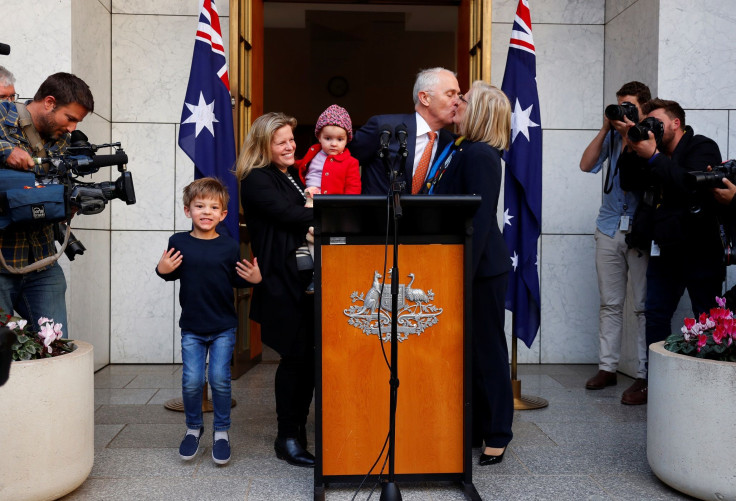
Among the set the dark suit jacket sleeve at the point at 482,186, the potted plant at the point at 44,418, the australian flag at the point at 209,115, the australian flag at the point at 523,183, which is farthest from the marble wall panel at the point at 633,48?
the potted plant at the point at 44,418

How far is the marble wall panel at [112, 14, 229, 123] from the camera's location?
630 centimetres

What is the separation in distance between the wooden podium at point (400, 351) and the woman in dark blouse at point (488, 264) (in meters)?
0.42

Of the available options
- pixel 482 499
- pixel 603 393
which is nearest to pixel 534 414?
pixel 603 393

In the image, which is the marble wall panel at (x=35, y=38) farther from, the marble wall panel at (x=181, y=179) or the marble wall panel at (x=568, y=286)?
the marble wall panel at (x=568, y=286)

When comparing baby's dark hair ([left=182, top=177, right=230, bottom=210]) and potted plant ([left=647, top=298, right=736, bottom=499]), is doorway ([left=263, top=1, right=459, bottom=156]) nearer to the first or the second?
baby's dark hair ([left=182, top=177, right=230, bottom=210])

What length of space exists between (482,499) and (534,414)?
5.57 ft

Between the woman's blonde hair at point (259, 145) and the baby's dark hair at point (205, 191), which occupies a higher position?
the woman's blonde hair at point (259, 145)

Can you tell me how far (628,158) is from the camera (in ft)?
16.8

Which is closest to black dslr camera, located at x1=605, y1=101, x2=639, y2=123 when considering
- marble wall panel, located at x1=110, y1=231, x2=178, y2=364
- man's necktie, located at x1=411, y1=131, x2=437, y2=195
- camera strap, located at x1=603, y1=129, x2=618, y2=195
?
camera strap, located at x1=603, y1=129, x2=618, y2=195

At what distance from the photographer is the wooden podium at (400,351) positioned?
322cm

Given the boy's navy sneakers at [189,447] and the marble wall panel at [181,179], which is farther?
the marble wall panel at [181,179]

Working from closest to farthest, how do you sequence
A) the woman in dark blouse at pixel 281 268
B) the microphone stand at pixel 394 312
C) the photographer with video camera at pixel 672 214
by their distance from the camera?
1. the microphone stand at pixel 394 312
2. the woman in dark blouse at pixel 281 268
3. the photographer with video camera at pixel 672 214

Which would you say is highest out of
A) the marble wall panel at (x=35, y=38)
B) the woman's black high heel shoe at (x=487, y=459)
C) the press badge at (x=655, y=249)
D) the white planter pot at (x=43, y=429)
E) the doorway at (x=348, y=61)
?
the doorway at (x=348, y=61)

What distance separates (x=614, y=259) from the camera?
218 inches
